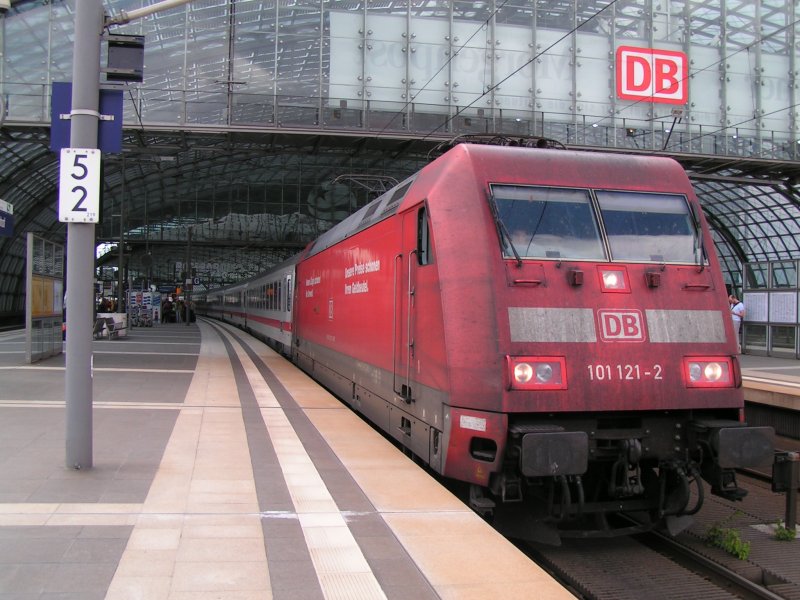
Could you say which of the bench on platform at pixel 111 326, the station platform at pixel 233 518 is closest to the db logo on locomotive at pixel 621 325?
the station platform at pixel 233 518

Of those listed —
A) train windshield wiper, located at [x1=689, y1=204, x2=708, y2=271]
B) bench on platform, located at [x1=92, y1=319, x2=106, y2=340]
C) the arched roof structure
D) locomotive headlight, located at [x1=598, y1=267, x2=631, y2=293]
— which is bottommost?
bench on platform, located at [x1=92, y1=319, x2=106, y2=340]

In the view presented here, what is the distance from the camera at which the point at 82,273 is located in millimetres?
6012

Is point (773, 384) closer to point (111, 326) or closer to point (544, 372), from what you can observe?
point (544, 372)

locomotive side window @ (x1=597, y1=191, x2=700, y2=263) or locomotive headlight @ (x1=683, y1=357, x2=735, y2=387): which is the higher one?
locomotive side window @ (x1=597, y1=191, x2=700, y2=263)

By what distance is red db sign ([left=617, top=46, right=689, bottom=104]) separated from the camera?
21.0m

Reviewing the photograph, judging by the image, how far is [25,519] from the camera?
15.5 ft

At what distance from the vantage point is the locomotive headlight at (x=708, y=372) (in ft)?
18.0

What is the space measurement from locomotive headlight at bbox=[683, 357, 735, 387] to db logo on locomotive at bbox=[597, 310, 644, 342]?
0.47 m

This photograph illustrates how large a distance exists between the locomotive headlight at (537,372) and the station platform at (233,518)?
3.55 feet

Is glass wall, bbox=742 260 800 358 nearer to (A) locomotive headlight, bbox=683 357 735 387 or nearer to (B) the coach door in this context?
(A) locomotive headlight, bbox=683 357 735 387

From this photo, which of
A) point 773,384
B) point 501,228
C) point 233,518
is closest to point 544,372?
point 501,228

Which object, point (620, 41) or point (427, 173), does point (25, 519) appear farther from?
point (620, 41)

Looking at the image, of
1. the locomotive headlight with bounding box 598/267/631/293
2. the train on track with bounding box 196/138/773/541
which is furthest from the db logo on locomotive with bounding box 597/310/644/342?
the locomotive headlight with bounding box 598/267/631/293

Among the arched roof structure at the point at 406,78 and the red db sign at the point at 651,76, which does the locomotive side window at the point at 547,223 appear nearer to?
the arched roof structure at the point at 406,78
